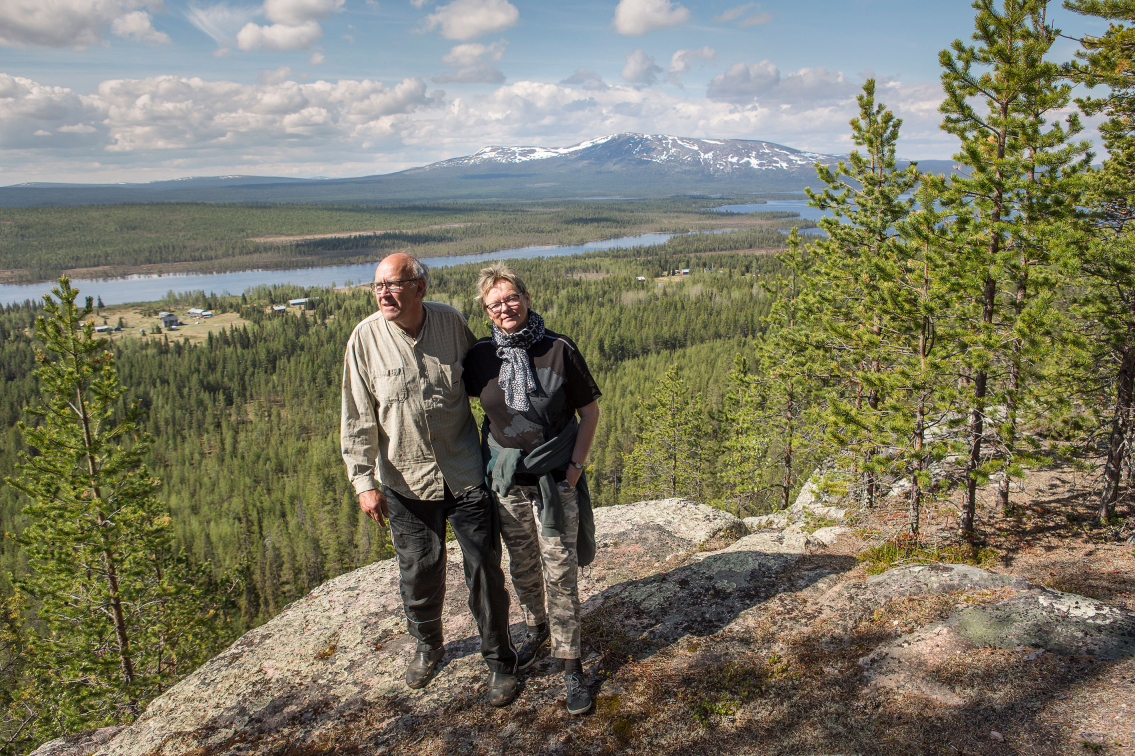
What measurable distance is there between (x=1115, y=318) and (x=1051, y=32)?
4.08 meters

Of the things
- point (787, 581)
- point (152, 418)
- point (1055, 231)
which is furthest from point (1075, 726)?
point (152, 418)

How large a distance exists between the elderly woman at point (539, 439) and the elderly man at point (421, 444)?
0.18 meters

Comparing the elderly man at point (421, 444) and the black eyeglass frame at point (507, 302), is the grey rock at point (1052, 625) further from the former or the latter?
the black eyeglass frame at point (507, 302)

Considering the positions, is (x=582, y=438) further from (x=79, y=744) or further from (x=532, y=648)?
(x=79, y=744)

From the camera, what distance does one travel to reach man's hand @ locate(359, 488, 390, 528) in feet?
13.5

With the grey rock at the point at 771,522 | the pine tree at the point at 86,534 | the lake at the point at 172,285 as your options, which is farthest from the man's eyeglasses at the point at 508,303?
the lake at the point at 172,285

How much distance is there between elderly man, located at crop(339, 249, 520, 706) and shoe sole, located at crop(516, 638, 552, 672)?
0.11m

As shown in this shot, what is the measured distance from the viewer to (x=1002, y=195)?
7758mm

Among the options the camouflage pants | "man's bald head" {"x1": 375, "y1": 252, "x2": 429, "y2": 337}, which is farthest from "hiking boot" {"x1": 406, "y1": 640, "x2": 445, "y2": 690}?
"man's bald head" {"x1": 375, "y1": 252, "x2": 429, "y2": 337}

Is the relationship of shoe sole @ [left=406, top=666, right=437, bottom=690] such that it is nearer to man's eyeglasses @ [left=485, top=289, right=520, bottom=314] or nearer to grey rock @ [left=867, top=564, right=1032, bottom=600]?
man's eyeglasses @ [left=485, top=289, right=520, bottom=314]

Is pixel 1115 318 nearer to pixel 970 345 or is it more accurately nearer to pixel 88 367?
pixel 970 345

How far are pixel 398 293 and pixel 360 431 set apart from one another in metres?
1.03

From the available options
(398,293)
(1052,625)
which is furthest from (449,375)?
(1052,625)

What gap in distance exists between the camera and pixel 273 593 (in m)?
43.2
